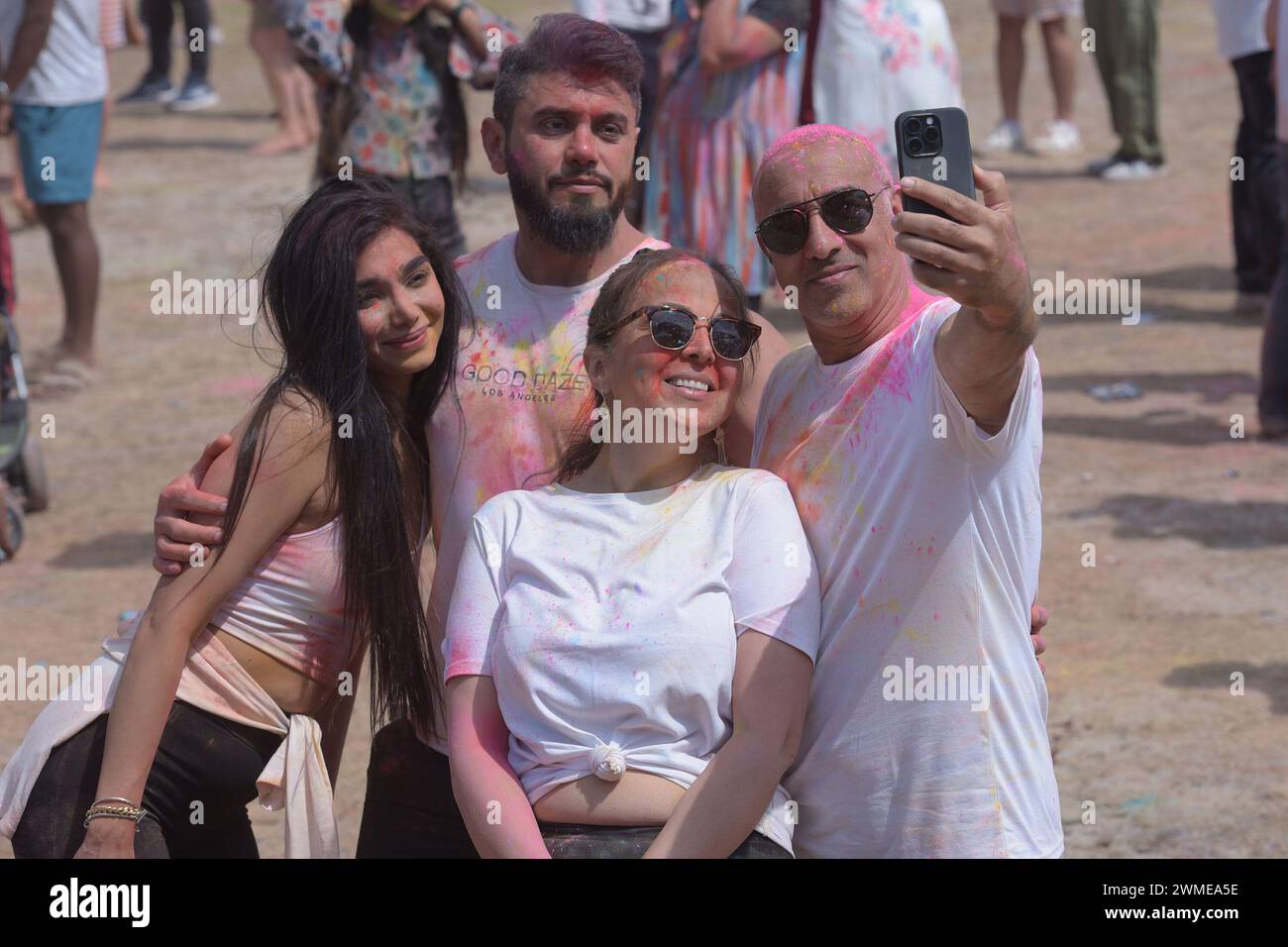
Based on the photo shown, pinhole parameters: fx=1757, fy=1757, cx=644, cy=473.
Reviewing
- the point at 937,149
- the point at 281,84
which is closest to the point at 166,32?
the point at 281,84

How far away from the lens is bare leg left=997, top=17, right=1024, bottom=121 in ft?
38.7

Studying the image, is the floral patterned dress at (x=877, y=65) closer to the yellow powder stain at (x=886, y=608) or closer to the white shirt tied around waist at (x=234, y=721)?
the white shirt tied around waist at (x=234, y=721)

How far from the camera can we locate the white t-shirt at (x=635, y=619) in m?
2.57

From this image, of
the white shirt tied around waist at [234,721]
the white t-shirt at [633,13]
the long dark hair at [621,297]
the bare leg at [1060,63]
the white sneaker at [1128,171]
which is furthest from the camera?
the bare leg at [1060,63]

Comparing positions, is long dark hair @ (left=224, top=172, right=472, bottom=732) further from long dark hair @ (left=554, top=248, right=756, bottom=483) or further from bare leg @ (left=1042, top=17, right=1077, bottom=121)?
bare leg @ (left=1042, top=17, right=1077, bottom=121)

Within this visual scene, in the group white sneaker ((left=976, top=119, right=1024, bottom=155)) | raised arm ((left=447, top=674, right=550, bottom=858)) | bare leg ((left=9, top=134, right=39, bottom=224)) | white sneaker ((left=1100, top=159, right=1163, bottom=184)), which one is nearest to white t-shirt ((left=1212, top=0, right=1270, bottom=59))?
white sneaker ((left=1100, top=159, right=1163, bottom=184))

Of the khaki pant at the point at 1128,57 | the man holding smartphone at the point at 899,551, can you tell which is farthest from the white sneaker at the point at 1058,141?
the man holding smartphone at the point at 899,551

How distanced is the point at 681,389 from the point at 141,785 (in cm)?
114

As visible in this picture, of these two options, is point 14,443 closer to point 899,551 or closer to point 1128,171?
point 899,551

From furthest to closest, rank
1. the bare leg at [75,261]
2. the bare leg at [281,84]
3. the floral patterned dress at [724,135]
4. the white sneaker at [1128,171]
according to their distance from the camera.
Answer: the bare leg at [281,84]
the white sneaker at [1128,171]
the bare leg at [75,261]
the floral patterned dress at [724,135]

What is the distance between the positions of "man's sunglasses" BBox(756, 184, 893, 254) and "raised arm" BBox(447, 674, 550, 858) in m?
0.82

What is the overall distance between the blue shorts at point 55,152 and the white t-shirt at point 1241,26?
5.34 meters
